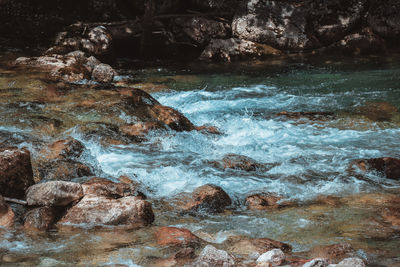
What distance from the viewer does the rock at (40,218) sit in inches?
172

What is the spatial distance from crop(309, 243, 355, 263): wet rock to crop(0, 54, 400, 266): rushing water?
0.42 ft

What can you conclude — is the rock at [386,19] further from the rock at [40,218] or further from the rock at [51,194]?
the rock at [40,218]

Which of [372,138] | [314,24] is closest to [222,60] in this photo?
[314,24]

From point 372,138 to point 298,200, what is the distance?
3004 mm

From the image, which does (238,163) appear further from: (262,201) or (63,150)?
(63,150)

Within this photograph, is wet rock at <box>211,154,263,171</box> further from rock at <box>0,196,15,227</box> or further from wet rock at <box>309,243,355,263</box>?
rock at <box>0,196,15,227</box>

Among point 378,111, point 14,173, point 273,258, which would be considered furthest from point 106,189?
point 378,111

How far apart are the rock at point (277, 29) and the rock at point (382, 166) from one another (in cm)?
995

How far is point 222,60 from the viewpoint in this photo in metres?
15.1

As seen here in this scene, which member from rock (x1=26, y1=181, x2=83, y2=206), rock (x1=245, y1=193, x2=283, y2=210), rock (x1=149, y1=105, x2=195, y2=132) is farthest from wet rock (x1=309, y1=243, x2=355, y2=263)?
rock (x1=149, y1=105, x2=195, y2=132)

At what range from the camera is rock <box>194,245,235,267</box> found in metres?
3.38

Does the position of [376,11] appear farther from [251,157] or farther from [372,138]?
[251,157]

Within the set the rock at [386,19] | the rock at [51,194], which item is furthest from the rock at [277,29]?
the rock at [51,194]

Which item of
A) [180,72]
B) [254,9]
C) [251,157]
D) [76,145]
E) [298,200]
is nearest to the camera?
[298,200]
